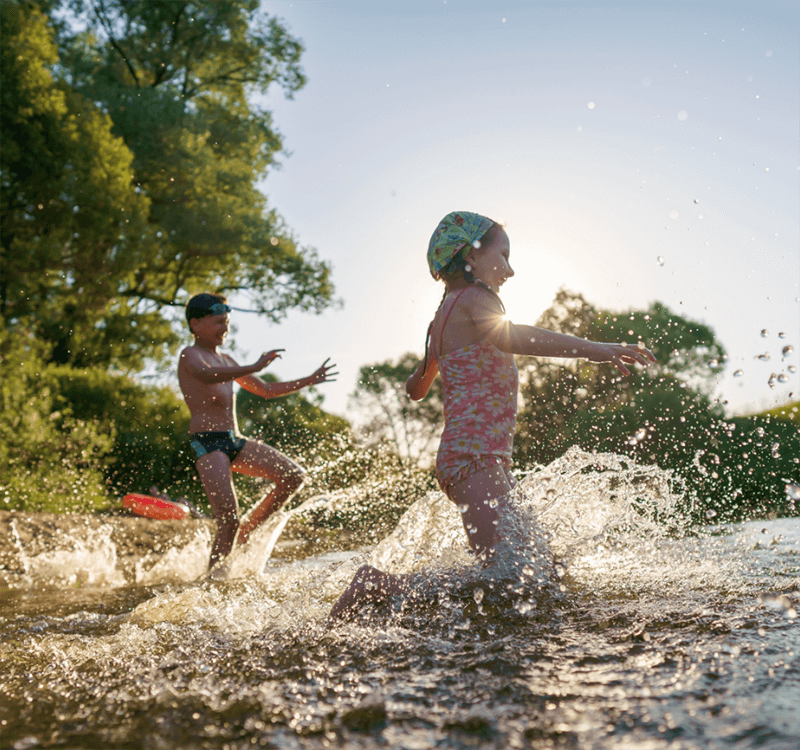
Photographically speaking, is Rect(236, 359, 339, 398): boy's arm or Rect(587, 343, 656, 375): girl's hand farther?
Rect(236, 359, 339, 398): boy's arm

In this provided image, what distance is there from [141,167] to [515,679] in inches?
644

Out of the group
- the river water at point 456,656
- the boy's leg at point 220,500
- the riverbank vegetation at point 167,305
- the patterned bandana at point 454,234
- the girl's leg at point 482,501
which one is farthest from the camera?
the riverbank vegetation at point 167,305

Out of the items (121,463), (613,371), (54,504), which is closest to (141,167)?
(121,463)

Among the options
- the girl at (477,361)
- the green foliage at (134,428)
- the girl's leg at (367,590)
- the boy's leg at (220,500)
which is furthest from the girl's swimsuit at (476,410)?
the green foliage at (134,428)

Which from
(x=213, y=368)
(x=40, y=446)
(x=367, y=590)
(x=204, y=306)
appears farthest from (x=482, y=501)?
(x=40, y=446)

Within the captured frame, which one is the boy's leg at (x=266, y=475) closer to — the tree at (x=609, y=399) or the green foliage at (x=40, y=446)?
the green foliage at (x=40, y=446)

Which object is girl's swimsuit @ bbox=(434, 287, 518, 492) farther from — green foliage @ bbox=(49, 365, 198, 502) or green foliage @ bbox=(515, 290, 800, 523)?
green foliage @ bbox=(49, 365, 198, 502)

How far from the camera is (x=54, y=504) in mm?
8344

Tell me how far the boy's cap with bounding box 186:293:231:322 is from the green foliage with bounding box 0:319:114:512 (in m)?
4.83

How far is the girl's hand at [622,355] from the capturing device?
2.66 meters

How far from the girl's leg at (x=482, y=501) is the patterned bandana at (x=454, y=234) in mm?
1030

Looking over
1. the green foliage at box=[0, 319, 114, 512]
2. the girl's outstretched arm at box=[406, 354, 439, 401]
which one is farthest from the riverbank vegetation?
the girl's outstretched arm at box=[406, 354, 439, 401]

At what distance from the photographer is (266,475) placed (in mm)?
5008

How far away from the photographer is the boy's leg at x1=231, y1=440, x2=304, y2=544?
4910 millimetres
